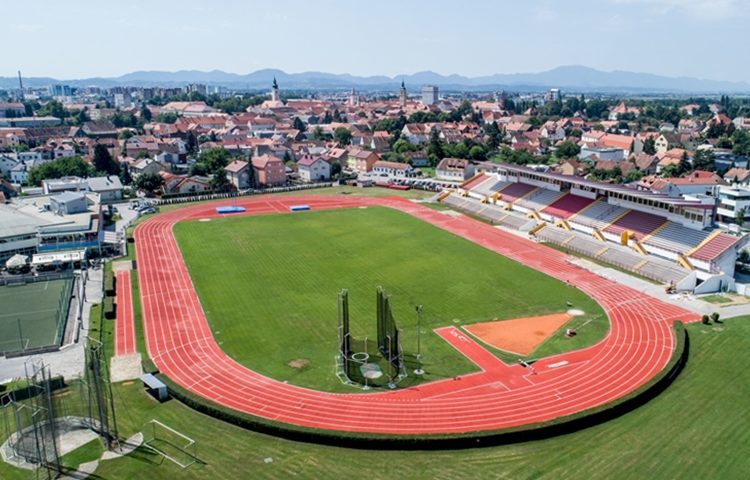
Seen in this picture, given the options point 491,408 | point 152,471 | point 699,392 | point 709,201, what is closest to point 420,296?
point 491,408

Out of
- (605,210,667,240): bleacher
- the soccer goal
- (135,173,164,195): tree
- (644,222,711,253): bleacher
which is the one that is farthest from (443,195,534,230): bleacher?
the soccer goal

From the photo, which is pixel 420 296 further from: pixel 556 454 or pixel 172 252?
pixel 172 252

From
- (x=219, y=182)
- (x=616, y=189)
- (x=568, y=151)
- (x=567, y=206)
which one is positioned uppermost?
(x=616, y=189)

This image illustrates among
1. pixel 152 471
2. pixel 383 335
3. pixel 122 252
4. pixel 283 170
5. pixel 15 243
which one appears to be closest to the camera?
pixel 152 471

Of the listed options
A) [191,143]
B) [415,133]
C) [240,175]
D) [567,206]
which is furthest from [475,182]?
[191,143]

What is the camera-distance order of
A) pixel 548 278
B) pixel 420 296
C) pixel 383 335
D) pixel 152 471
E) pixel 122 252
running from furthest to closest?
pixel 122 252
pixel 548 278
pixel 420 296
pixel 383 335
pixel 152 471

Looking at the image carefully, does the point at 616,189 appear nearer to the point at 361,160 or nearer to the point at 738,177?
the point at 738,177

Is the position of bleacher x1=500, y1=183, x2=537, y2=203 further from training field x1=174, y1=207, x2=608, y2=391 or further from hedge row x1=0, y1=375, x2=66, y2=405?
hedge row x1=0, y1=375, x2=66, y2=405

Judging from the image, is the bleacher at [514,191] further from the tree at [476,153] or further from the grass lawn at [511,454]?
the grass lawn at [511,454]
